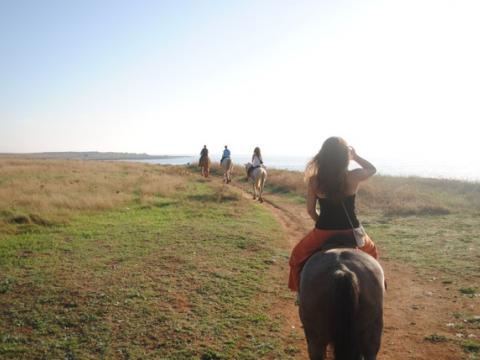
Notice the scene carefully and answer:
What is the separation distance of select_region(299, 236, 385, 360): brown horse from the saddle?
363 mm

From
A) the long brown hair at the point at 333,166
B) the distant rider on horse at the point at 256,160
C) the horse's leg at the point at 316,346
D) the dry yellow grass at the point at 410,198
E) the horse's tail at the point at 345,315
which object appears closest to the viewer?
the horse's tail at the point at 345,315

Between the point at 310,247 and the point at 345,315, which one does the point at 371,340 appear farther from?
the point at 310,247

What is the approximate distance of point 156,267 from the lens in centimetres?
849

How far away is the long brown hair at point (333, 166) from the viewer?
4.09m

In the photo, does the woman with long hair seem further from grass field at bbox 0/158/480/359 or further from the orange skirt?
grass field at bbox 0/158/480/359

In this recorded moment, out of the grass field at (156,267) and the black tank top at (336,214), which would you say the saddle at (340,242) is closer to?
the black tank top at (336,214)

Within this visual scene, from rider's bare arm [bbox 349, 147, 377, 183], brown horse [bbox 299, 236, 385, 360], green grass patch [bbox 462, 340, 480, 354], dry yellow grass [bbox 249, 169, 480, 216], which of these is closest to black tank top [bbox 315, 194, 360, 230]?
rider's bare arm [bbox 349, 147, 377, 183]

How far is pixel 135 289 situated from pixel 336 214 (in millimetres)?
4652

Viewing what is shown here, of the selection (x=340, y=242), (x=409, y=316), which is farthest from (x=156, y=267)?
(x=340, y=242)

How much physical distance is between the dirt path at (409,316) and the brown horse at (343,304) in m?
2.07

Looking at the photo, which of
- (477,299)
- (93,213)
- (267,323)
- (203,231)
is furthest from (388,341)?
(93,213)

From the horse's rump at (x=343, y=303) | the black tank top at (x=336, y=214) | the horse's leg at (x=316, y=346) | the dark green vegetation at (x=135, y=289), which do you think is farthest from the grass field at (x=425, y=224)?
the horse's leg at (x=316, y=346)

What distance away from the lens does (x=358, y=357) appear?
327 cm

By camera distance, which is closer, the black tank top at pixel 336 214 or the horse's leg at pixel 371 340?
the horse's leg at pixel 371 340
